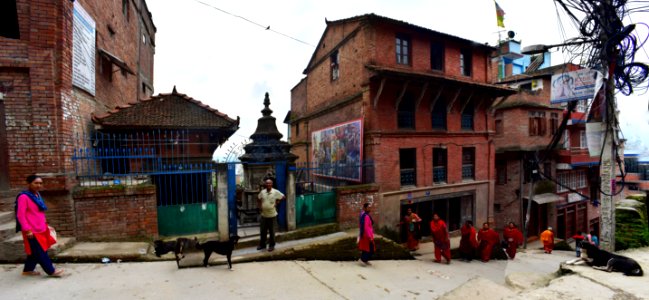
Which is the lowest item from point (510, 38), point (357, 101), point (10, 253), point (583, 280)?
point (583, 280)

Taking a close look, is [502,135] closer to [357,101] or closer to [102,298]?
[357,101]

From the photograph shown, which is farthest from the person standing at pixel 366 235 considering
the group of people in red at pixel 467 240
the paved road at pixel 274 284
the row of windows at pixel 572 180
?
the row of windows at pixel 572 180

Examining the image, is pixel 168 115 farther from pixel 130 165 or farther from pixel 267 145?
pixel 267 145

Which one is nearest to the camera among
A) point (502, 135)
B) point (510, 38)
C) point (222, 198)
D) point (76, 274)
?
point (76, 274)

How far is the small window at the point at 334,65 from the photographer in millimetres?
14719

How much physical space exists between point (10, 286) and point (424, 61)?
47.9 ft

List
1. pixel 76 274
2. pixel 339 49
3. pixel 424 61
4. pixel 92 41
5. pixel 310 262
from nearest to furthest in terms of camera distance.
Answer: pixel 76 274
pixel 310 262
pixel 92 41
pixel 424 61
pixel 339 49

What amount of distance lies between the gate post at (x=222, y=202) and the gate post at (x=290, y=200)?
176cm

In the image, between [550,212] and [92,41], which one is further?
[550,212]

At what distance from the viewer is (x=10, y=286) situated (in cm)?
461

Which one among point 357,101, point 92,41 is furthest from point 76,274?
point 357,101

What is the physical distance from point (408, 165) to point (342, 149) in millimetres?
3150

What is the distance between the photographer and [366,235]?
7.31m

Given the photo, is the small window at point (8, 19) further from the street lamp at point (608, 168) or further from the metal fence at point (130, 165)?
the street lamp at point (608, 168)
